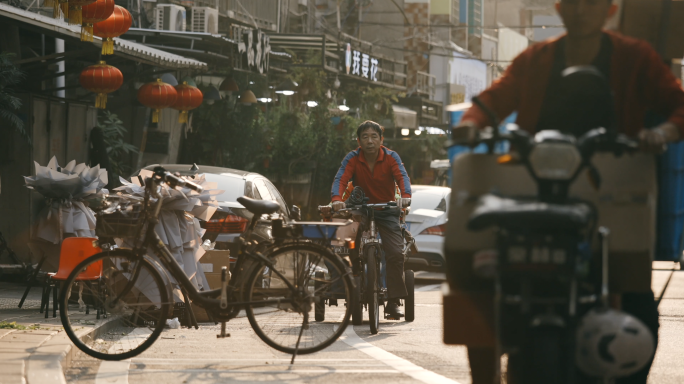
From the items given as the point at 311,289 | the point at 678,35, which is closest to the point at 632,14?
the point at 678,35

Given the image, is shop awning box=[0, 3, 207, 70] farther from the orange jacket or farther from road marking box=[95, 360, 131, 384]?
the orange jacket

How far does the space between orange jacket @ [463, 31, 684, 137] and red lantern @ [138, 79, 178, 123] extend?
1241 centimetres

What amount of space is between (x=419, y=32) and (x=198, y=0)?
74.8ft

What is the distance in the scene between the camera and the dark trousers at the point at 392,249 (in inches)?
375

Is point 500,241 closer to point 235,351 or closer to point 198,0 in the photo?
point 235,351

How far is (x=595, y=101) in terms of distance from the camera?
3.79 m

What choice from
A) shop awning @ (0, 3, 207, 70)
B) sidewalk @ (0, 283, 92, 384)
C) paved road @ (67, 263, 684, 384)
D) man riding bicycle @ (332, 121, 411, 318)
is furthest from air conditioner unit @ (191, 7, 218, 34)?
paved road @ (67, 263, 684, 384)

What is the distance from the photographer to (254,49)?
18812 mm

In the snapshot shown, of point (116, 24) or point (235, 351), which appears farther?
point (116, 24)

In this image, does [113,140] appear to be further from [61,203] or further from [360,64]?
[360,64]

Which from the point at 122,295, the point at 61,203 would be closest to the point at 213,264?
the point at 61,203

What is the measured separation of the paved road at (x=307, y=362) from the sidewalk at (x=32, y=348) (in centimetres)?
17

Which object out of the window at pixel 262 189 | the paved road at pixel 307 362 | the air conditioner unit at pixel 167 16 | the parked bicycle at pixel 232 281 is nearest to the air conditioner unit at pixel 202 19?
the air conditioner unit at pixel 167 16

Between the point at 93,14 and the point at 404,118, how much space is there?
883 inches
